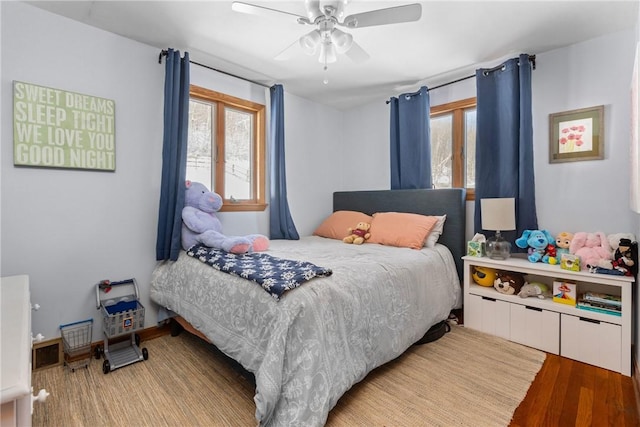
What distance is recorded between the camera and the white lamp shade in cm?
242

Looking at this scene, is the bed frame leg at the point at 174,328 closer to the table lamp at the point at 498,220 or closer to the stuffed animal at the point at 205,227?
the stuffed animal at the point at 205,227

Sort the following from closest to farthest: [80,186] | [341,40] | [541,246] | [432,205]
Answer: [341,40] → [80,186] → [541,246] → [432,205]

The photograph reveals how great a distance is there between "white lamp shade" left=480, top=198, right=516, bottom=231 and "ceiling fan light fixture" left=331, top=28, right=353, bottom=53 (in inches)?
64.9

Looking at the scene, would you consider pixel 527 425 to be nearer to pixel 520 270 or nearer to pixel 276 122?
pixel 520 270

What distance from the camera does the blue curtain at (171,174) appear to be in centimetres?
244

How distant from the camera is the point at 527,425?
4.92 feet

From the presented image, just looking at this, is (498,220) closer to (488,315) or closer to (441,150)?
(488,315)

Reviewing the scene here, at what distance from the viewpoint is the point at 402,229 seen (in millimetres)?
2842

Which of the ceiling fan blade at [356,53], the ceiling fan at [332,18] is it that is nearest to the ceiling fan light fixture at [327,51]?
the ceiling fan at [332,18]

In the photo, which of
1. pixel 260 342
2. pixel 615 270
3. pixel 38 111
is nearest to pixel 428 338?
pixel 615 270

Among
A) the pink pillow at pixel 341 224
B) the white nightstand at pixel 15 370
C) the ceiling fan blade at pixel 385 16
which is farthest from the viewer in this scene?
the pink pillow at pixel 341 224

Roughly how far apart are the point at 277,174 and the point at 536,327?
265 centimetres

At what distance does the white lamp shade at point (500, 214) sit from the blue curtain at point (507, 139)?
215 millimetres

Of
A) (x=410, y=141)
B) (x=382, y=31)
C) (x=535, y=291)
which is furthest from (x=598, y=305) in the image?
(x=382, y=31)
